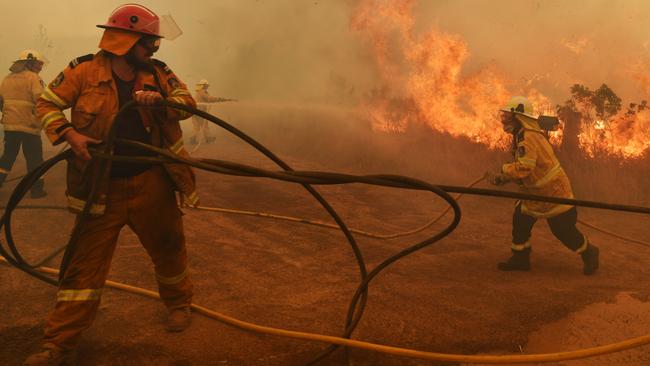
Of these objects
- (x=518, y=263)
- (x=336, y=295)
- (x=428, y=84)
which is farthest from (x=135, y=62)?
(x=428, y=84)

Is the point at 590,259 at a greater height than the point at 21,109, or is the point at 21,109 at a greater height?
the point at 21,109

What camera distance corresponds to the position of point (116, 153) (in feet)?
9.50

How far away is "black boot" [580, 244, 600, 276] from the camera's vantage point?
491 cm

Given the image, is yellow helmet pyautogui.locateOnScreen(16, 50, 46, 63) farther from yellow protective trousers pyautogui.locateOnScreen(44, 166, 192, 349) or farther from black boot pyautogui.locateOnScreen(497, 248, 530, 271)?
black boot pyautogui.locateOnScreen(497, 248, 530, 271)

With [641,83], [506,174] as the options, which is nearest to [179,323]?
[506,174]

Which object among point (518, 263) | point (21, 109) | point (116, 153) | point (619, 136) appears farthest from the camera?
point (619, 136)

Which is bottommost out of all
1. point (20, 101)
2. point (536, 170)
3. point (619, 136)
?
point (536, 170)

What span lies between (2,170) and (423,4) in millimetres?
10209

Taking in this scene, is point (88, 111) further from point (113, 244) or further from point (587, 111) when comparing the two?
point (587, 111)

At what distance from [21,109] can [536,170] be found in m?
6.74

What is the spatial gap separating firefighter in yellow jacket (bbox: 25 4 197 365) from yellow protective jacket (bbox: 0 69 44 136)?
4642mm

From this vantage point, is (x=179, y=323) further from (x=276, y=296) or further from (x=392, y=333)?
(x=392, y=333)

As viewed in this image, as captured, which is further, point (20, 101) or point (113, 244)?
point (20, 101)

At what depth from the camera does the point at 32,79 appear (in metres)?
6.78
